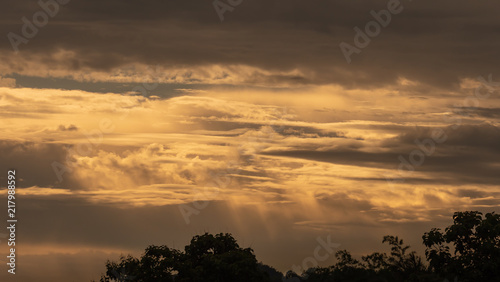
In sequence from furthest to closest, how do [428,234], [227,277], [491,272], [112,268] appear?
1. [112,268]
2. [227,277]
3. [428,234]
4. [491,272]

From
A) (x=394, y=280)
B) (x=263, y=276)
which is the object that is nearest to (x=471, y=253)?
(x=394, y=280)

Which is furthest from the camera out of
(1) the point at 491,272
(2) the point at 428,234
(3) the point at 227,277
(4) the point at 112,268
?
(4) the point at 112,268

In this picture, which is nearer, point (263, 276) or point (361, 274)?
point (361, 274)

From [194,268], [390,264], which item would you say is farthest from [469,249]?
[194,268]

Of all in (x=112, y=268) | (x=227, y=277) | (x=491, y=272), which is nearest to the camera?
(x=491, y=272)

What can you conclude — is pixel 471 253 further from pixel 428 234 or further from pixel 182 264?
pixel 182 264

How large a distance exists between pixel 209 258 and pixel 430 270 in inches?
765

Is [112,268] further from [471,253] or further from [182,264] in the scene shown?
[471,253]

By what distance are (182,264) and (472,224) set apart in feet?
79.8

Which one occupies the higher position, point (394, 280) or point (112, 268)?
point (112, 268)

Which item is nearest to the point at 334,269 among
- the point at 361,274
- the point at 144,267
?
the point at 361,274

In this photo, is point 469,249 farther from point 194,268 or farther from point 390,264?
point 194,268

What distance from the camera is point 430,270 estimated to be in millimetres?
53375

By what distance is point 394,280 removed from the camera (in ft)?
171
